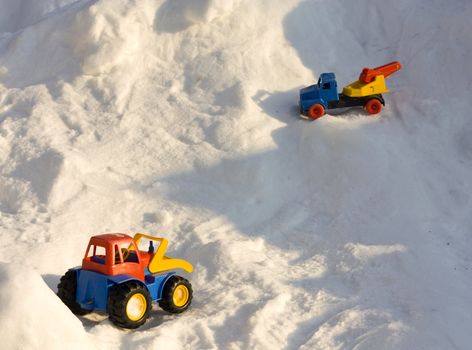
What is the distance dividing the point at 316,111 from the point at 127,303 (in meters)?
4.25

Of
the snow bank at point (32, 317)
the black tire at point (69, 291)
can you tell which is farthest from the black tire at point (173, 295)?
the snow bank at point (32, 317)

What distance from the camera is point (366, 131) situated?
8.95m

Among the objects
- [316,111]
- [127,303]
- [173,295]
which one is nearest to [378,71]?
[316,111]

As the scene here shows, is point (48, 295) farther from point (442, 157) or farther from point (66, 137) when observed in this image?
point (442, 157)

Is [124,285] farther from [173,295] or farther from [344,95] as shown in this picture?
[344,95]

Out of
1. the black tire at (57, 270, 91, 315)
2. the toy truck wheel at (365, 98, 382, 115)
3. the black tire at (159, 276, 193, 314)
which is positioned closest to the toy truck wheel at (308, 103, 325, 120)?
the toy truck wheel at (365, 98, 382, 115)

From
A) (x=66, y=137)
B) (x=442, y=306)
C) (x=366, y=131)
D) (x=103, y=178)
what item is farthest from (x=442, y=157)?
(x=66, y=137)

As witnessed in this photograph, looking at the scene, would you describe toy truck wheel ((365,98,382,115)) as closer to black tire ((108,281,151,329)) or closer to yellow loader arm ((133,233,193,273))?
yellow loader arm ((133,233,193,273))

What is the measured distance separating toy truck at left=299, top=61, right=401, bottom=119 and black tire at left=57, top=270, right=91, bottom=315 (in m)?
4.15

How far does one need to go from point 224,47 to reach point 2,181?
380 centimetres

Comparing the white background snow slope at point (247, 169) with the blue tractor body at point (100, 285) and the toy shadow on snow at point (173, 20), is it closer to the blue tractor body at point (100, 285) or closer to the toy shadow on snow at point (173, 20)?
the toy shadow on snow at point (173, 20)

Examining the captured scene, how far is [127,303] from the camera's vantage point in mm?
6086

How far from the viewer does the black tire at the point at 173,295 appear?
660cm

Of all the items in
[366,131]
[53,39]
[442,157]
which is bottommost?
[442,157]
